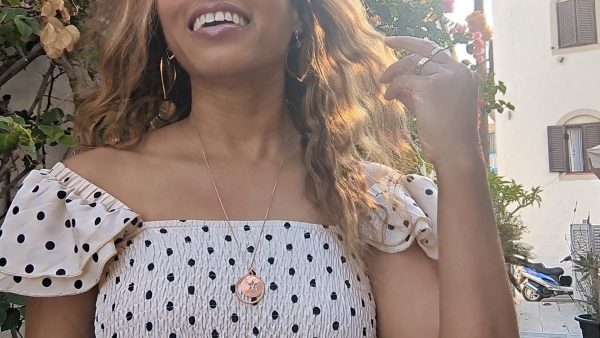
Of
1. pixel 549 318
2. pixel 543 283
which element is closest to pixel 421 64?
pixel 549 318

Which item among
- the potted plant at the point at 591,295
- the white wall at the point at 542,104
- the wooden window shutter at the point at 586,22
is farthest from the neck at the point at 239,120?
the white wall at the point at 542,104

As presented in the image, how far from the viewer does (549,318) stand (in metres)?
10.8

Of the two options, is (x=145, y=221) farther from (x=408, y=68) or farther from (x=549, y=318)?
(x=549, y=318)

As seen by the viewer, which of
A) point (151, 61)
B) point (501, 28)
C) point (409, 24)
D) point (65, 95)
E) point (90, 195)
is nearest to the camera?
point (90, 195)

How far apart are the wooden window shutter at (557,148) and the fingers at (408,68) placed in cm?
1393

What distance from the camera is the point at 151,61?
4.50ft

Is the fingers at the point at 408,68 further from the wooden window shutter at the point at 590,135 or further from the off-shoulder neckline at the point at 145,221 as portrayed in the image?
the wooden window shutter at the point at 590,135

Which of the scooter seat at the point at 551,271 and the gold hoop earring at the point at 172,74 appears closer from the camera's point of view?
the gold hoop earring at the point at 172,74

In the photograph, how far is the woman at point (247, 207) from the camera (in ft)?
3.45

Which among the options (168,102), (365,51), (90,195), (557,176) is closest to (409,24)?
(365,51)

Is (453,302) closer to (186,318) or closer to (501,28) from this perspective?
(186,318)

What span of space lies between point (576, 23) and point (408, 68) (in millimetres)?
13616

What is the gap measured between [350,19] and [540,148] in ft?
45.7

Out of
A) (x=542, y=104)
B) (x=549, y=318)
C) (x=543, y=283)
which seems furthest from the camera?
(x=542, y=104)
